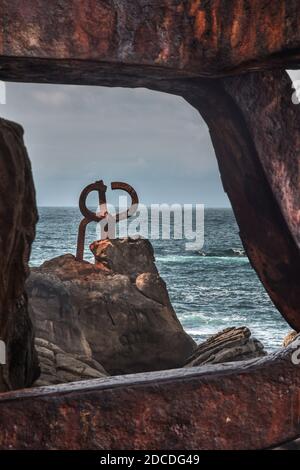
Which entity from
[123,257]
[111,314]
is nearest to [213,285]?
[123,257]

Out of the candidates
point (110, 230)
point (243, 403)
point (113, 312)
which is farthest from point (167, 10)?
point (110, 230)

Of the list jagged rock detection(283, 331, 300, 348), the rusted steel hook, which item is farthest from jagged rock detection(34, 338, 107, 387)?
the rusted steel hook

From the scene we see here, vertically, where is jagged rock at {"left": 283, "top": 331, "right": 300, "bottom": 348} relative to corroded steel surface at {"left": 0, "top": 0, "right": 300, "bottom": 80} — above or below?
below

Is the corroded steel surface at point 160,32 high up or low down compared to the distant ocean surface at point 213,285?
up

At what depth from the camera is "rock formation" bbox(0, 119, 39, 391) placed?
2.46m

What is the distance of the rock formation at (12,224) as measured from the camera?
2455 mm

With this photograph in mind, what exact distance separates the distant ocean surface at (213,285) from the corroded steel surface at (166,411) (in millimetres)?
16840

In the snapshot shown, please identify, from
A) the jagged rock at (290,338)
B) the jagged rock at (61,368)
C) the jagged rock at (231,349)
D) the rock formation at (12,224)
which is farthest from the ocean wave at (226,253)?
the rock formation at (12,224)

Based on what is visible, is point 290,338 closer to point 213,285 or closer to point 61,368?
point 61,368

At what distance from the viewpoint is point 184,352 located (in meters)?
12.6

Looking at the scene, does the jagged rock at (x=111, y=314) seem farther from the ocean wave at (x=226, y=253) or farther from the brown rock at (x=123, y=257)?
the ocean wave at (x=226, y=253)

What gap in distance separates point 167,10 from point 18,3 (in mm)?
451

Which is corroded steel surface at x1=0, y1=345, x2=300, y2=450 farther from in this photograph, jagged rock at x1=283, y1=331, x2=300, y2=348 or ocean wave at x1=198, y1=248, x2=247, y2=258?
ocean wave at x1=198, y1=248, x2=247, y2=258

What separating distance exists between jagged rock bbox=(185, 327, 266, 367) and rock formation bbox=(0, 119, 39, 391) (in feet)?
17.0
